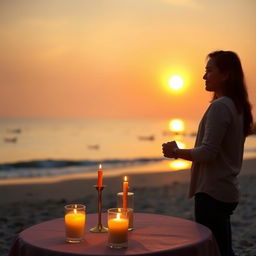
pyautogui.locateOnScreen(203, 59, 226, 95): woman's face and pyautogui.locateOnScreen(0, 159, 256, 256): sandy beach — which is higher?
pyautogui.locateOnScreen(203, 59, 226, 95): woman's face

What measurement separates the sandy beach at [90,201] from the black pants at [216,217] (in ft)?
6.98

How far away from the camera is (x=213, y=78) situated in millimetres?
2639

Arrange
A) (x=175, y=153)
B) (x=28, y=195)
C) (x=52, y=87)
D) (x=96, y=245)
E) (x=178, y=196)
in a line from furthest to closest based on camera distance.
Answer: (x=52, y=87), (x=28, y=195), (x=178, y=196), (x=175, y=153), (x=96, y=245)

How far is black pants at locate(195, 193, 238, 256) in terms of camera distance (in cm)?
249

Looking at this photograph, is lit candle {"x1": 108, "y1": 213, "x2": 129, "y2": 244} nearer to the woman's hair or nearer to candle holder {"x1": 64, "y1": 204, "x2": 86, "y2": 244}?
candle holder {"x1": 64, "y1": 204, "x2": 86, "y2": 244}

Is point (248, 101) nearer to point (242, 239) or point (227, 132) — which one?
point (227, 132)

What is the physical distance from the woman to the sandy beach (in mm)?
2187

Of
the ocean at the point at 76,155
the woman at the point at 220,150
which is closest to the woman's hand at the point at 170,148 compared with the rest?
the woman at the point at 220,150

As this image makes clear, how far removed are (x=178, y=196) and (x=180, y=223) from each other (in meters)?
6.24

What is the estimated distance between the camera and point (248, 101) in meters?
2.64

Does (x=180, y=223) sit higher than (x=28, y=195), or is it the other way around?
(x=180, y=223)

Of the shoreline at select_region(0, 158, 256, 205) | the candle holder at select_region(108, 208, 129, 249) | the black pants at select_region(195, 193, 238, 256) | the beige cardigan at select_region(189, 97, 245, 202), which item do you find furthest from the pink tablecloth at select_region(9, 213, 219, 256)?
the shoreline at select_region(0, 158, 256, 205)

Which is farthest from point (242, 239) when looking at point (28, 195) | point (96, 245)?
point (28, 195)

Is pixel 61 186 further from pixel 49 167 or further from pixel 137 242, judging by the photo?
pixel 137 242
